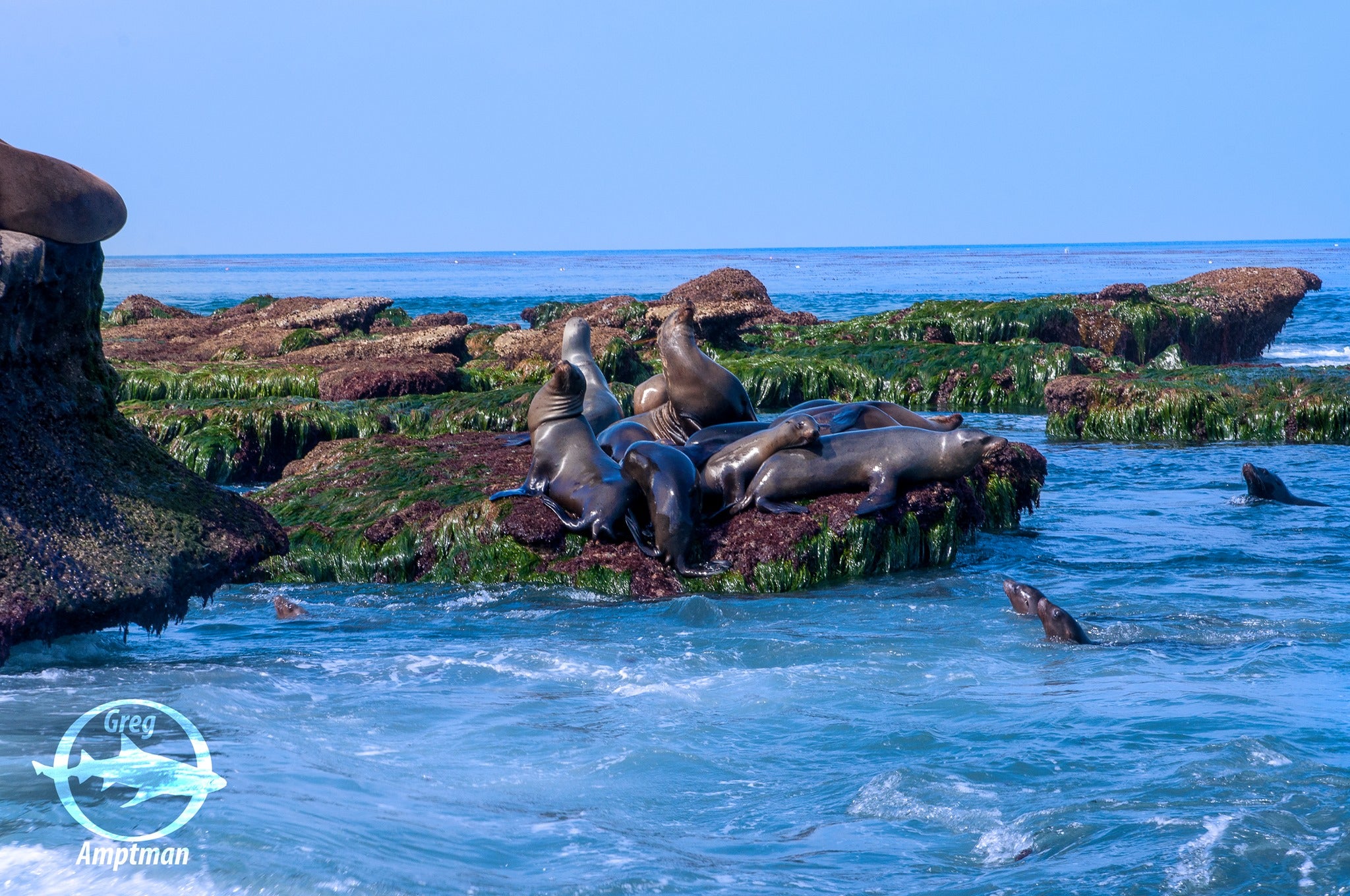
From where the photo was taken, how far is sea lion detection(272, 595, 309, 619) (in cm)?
798

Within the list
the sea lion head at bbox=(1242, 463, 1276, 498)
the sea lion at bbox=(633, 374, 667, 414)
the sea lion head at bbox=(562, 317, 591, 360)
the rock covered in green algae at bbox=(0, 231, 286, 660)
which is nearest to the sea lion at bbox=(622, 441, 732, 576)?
the sea lion at bbox=(633, 374, 667, 414)

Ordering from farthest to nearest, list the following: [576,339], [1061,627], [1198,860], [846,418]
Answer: [576,339] < [846,418] < [1061,627] < [1198,860]

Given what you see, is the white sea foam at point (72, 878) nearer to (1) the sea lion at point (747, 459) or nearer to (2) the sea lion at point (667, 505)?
(2) the sea lion at point (667, 505)

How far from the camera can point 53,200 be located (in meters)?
5.59

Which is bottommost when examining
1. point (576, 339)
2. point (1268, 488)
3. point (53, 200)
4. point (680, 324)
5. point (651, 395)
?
point (1268, 488)

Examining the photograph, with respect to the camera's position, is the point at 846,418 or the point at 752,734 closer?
the point at 752,734

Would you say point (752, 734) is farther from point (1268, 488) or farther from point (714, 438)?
point (1268, 488)

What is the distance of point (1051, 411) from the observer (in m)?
16.4

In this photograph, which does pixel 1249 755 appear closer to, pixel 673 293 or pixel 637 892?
pixel 637 892

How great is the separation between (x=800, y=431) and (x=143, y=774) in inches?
210

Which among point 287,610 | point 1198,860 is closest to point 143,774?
point 287,610

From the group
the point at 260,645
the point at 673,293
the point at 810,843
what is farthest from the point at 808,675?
the point at 673,293

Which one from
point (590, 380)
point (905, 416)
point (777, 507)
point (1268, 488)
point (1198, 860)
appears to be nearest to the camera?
point (1198, 860)

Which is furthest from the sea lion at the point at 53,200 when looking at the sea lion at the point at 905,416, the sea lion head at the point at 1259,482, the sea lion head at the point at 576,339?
the sea lion head at the point at 1259,482
